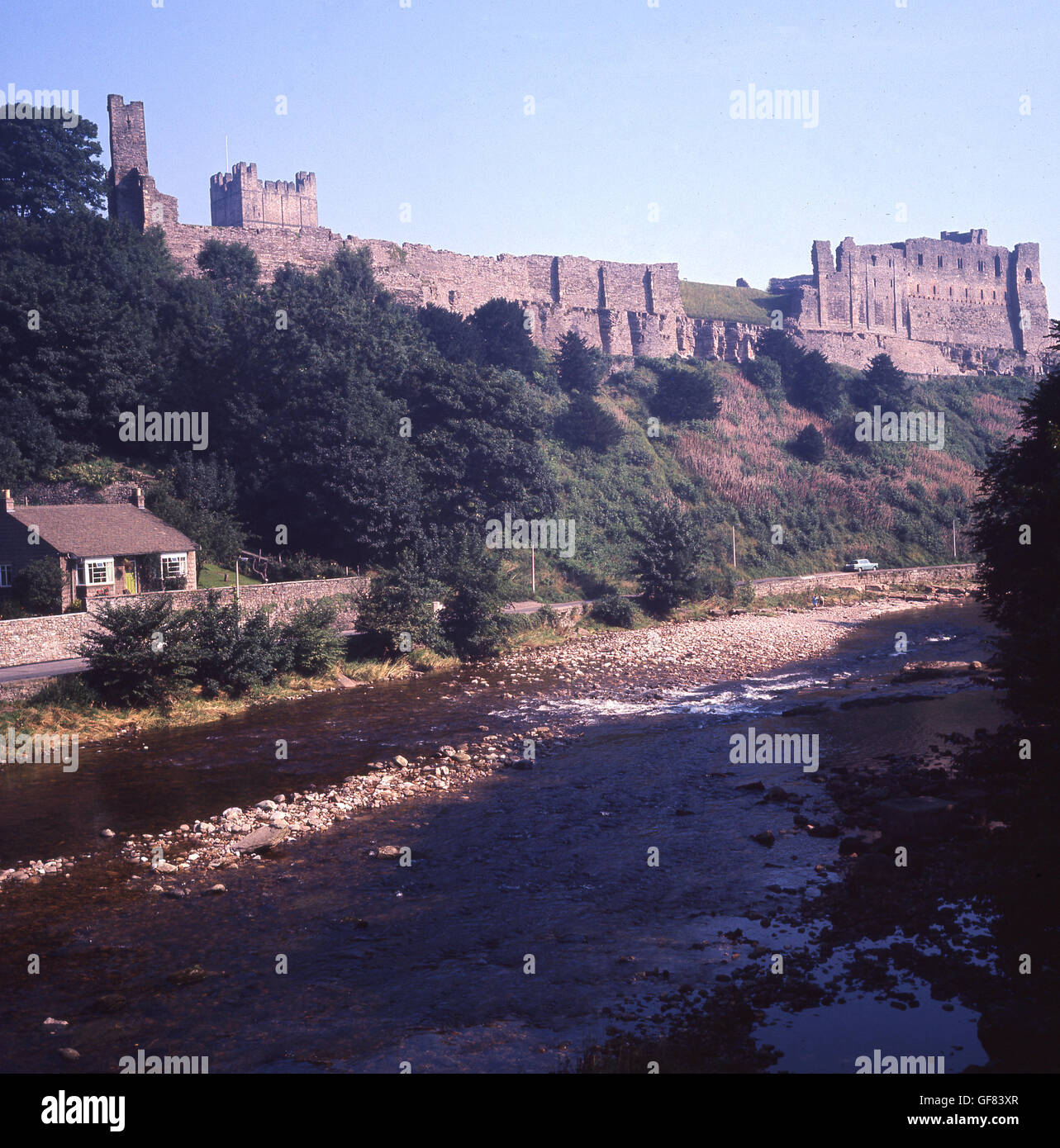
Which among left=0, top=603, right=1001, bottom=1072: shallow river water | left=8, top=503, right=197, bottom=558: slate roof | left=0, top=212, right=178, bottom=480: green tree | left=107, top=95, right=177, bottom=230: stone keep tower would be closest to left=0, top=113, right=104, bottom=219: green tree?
left=107, top=95, right=177, bottom=230: stone keep tower

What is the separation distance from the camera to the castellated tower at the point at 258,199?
221ft

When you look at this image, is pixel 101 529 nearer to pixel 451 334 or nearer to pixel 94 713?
pixel 94 713

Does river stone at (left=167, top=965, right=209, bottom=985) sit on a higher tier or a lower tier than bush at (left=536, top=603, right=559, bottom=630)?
lower

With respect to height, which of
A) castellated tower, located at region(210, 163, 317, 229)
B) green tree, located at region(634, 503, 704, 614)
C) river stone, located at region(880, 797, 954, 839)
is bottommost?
river stone, located at region(880, 797, 954, 839)

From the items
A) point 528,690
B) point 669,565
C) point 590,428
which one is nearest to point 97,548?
point 528,690

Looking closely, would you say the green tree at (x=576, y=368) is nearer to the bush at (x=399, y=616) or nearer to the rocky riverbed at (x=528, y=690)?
the rocky riverbed at (x=528, y=690)

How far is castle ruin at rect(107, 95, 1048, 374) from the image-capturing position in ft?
170

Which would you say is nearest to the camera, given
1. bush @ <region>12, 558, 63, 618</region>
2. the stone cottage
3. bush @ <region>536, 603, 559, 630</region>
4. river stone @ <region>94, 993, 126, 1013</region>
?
river stone @ <region>94, 993, 126, 1013</region>

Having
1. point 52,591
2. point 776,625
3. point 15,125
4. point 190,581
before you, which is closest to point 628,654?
point 776,625

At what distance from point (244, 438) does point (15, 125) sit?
25.1 meters

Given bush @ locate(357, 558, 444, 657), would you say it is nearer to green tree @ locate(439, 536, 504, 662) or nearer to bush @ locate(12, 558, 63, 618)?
green tree @ locate(439, 536, 504, 662)

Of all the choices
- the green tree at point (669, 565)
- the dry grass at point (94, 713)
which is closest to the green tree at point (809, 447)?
the green tree at point (669, 565)

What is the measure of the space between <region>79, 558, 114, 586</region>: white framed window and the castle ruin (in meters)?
27.3
